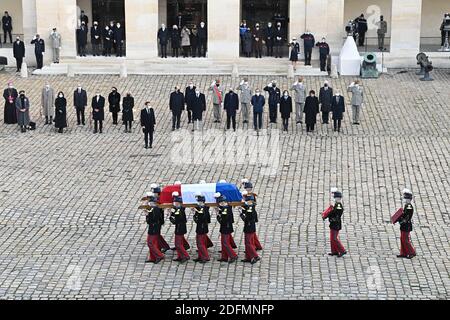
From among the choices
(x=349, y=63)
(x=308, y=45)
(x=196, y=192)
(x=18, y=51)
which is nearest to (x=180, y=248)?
(x=196, y=192)

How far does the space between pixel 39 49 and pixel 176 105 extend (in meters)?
11.0

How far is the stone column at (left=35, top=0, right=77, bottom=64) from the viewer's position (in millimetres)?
44688

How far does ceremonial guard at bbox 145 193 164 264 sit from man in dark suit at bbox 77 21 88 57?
2316 centimetres

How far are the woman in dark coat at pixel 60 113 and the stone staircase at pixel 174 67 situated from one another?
859 cm

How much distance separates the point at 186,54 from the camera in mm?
45219

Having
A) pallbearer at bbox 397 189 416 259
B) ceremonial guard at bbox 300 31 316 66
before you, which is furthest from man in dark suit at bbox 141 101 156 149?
ceremonial guard at bbox 300 31 316 66

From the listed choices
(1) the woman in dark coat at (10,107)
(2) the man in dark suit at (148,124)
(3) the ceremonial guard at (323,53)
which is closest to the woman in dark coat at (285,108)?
(2) the man in dark suit at (148,124)

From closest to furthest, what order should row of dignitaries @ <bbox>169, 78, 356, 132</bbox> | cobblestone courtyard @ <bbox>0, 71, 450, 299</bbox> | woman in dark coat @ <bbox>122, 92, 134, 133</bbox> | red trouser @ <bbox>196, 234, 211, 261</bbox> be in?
cobblestone courtyard @ <bbox>0, 71, 450, 299</bbox> < red trouser @ <bbox>196, 234, 211, 261</bbox> < woman in dark coat @ <bbox>122, 92, 134, 133</bbox> < row of dignitaries @ <bbox>169, 78, 356, 132</bbox>

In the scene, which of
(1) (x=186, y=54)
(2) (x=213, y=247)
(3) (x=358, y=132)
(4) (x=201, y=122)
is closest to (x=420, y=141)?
(3) (x=358, y=132)

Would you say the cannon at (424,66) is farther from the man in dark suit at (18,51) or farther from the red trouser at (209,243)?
the red trouser at (209,243)

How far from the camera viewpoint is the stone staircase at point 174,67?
4300cm

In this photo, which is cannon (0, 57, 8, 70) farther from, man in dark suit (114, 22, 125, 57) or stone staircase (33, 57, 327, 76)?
man in dark suit (114, 22, 125, 57)
